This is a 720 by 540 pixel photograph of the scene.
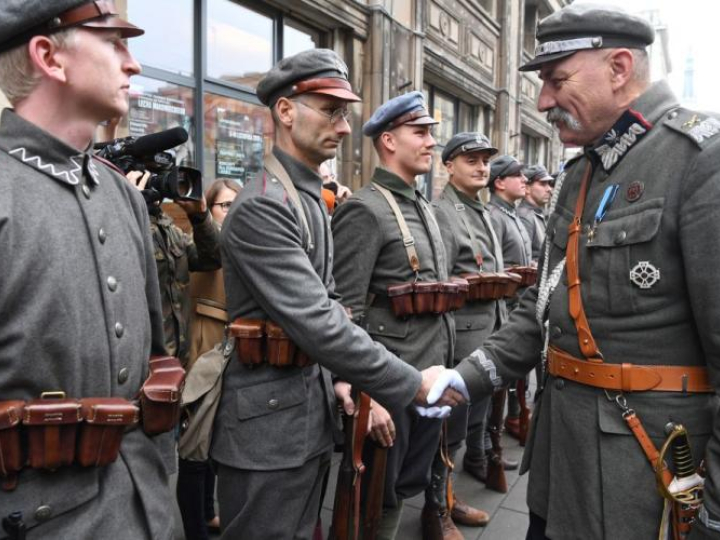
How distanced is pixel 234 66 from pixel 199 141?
3.45 feet

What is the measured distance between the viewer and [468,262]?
3.62 meters

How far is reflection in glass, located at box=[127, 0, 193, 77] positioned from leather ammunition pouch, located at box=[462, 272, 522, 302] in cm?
→ 324

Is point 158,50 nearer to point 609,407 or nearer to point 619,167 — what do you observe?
point 619,167

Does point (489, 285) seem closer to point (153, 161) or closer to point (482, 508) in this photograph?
point (482, 508)

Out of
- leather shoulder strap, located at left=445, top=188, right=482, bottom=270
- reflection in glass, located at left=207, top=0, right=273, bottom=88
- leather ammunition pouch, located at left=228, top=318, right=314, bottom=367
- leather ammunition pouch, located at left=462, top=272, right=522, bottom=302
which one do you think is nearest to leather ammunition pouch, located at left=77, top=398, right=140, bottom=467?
leather ammunition pouch, located at left=228, top=318, right=314, bottom=367

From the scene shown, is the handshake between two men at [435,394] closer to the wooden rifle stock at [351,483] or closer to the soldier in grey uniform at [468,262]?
the wooden rifle stock at [351,483]

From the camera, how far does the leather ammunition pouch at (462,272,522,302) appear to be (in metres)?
3.48

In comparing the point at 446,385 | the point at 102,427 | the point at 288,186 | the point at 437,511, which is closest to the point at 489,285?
the point at 437,511

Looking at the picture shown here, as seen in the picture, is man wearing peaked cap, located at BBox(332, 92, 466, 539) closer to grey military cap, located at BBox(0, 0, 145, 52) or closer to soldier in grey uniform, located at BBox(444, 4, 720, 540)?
soldier in grey uniform, located at BBox(444, 4, 720, 540)

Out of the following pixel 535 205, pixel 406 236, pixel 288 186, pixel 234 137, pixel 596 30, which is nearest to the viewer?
pixel 596 30

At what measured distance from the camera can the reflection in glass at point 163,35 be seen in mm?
4633

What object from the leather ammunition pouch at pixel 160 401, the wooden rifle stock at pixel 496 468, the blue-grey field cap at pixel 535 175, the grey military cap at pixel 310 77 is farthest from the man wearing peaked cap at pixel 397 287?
the blue-grey field cap at pixel 535 175

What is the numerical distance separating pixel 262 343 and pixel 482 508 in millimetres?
2329

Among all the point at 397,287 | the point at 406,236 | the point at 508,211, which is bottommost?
the point at 397,287
